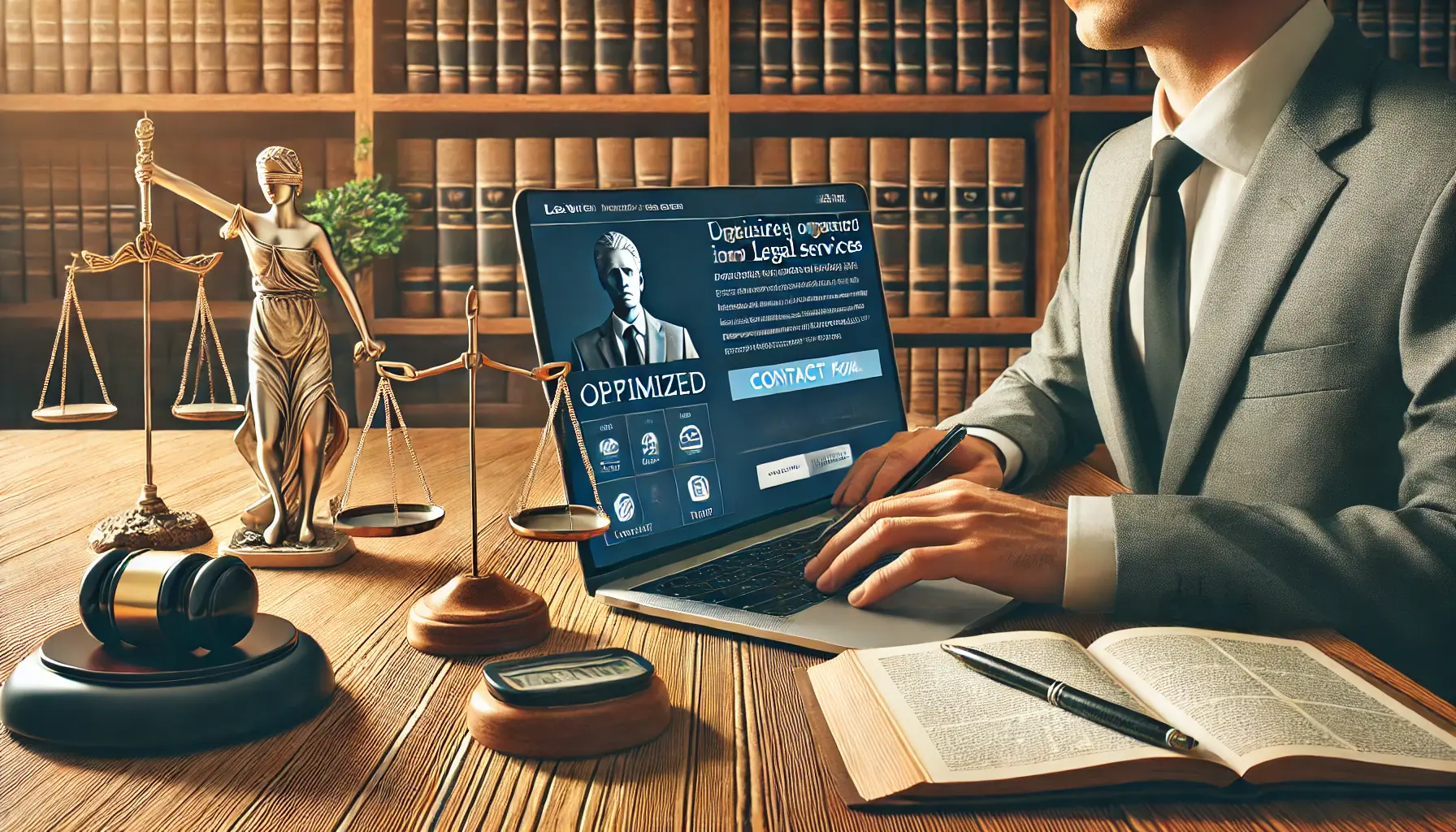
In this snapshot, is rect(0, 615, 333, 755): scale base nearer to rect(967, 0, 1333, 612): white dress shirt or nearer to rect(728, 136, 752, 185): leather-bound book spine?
rect(967, 0, 1333, 612): white dress shirt

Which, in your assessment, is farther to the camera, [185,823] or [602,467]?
[602,467]

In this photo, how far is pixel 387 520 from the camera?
72cm

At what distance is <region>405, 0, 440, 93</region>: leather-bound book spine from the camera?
2326mm

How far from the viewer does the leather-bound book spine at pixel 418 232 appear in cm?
235

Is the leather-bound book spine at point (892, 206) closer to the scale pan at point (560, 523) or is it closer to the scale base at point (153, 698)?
the scale pan at point (560, 523)

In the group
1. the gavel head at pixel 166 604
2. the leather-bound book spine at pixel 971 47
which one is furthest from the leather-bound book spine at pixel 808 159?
the gavel head at pixel 166 604

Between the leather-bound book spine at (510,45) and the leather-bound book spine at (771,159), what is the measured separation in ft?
1.81

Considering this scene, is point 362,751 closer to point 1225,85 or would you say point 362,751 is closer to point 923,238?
point 1225,85

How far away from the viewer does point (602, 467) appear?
78cm

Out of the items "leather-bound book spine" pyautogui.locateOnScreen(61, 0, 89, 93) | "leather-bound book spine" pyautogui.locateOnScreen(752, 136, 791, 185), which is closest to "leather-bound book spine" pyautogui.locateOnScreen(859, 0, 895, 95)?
"leather-bound book spine" pyautogui.locateOnScreen(752, 136, 791, 185)

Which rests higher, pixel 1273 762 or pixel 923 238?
pixel 923 238

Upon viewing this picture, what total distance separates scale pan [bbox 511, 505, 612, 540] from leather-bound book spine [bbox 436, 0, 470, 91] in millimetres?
1917

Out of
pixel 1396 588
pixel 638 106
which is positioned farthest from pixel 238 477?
pixel 638 106

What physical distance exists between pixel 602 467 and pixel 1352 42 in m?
0.85
